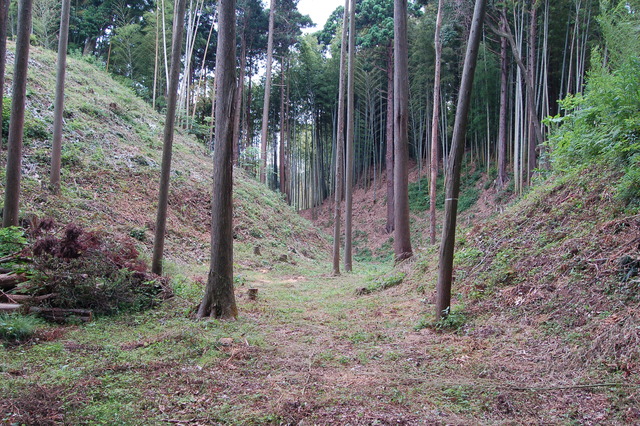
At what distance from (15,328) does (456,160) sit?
16.2ft

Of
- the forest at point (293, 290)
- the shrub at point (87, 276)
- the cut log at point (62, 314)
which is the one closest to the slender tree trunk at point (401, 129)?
the forest at point (293, 290)

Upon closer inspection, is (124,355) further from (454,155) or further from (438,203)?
(438,203)

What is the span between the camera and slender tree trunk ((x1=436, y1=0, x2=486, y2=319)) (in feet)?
15.3

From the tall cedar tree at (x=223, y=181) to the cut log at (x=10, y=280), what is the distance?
215cm

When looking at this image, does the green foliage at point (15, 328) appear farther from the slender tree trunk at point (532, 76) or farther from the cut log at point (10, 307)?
the slender tree trunk at point (532, 76)

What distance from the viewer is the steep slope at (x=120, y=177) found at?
31.6 ft

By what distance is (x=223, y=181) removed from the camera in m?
5.34

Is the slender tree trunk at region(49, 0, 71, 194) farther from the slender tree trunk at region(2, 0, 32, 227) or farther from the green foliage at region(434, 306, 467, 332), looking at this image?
the green foliage at region(434, 306, 467, 332)

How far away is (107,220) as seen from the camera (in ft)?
31.7

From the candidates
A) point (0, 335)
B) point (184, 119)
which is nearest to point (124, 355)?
point (0, 335)

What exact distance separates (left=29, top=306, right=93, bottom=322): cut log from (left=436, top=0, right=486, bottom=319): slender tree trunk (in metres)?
4.25

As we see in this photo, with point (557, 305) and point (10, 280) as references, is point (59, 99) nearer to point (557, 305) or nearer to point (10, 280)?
point (10, 280)

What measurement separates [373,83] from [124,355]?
2574 centimetres

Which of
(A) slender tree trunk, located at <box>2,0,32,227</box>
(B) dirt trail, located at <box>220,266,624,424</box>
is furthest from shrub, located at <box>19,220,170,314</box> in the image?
(B) dirt trail, located at <box>220,266,624,424</box>
